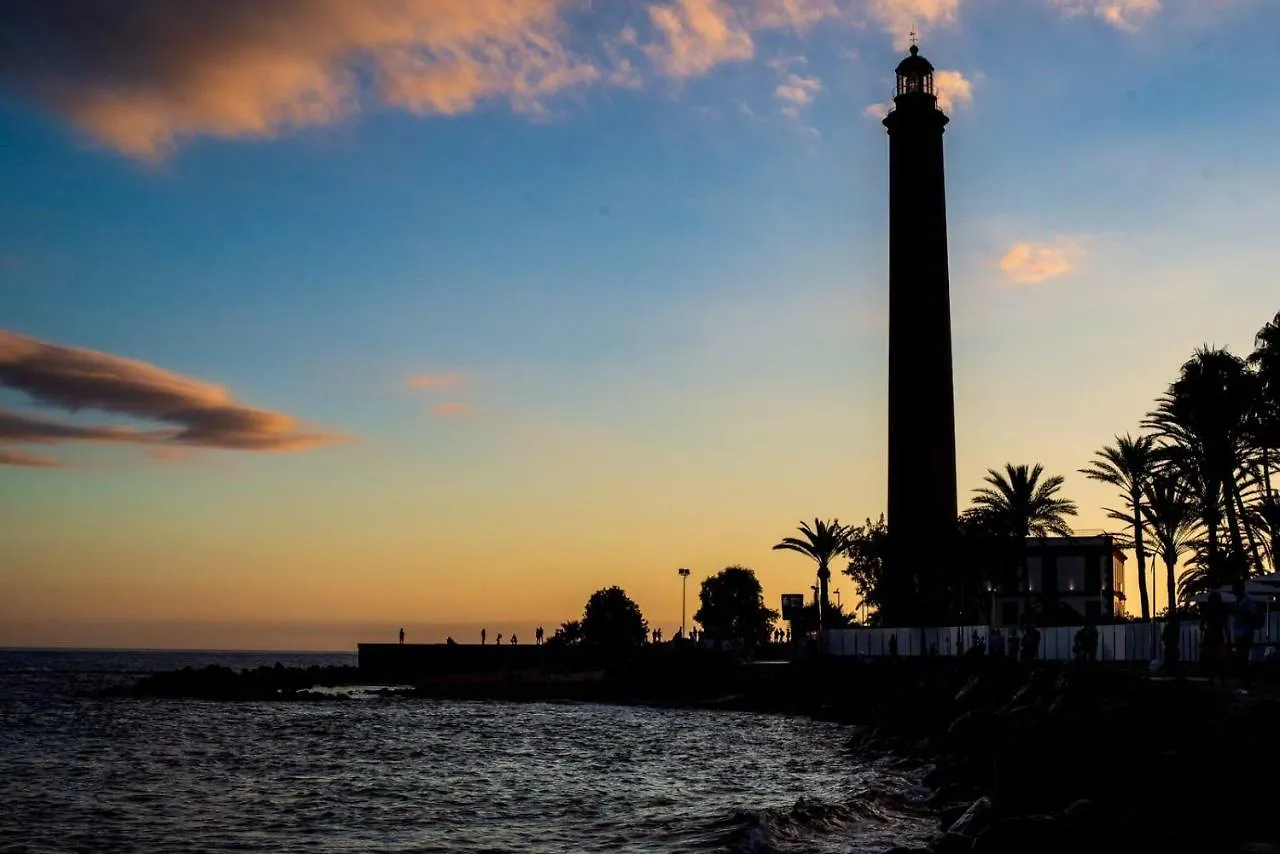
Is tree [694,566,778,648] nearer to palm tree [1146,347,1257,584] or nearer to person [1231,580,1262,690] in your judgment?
palm tree [1146,347,1257,584]

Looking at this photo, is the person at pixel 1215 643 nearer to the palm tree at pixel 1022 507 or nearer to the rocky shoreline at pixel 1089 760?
the rocky shoreline at pixel 1089 760

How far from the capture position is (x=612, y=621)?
11812cm

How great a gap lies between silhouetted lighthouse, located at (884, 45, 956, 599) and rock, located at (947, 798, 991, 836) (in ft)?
181

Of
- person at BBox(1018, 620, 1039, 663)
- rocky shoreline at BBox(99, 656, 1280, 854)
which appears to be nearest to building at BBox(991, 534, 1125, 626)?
person at BBox(1018, 620, 1039, 663)

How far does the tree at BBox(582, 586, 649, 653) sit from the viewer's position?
117062 millimetres

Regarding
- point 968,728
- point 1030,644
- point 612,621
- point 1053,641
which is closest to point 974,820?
point 968,728

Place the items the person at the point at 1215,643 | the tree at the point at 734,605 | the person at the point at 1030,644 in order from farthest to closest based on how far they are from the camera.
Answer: the tree at the point at 734,605 → the person at the point at 1030,644 → the person at the point at 1215,643

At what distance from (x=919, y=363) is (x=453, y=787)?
48152mm

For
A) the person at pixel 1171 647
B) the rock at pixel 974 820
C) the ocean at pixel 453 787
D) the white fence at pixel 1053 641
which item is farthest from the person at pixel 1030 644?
the rock at pixel 974 820

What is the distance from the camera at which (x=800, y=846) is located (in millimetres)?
22781

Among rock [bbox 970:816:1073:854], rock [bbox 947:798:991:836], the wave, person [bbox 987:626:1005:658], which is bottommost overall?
the wave

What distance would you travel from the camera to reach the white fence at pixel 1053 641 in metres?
36.2

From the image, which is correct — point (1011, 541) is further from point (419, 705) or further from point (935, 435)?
point (419, 705)

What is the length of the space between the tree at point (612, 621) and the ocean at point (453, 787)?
55962 millimetres
